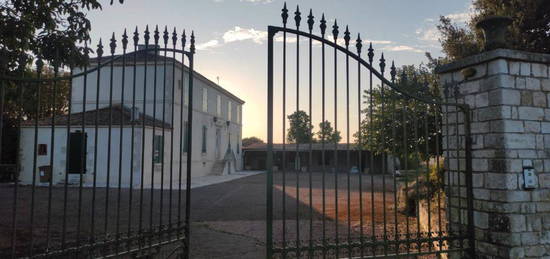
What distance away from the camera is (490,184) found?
3.85 meters

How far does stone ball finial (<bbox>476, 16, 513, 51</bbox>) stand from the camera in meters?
3.92

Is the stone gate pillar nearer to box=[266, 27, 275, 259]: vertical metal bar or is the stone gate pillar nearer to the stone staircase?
Answer: box=[266, 27, 275, 259]: vertical metal bar

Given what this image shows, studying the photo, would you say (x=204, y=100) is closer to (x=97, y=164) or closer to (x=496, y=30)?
(x=97, y=164)

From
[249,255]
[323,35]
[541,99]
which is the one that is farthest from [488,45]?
[249,255]

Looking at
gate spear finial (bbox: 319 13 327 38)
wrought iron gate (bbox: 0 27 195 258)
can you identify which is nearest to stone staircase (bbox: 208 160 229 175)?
wrought iron gate (bbox: 0 27 195 258)

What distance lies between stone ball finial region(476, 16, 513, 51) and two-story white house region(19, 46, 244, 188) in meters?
7.67

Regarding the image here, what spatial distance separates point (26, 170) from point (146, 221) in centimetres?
1160

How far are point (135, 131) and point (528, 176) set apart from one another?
14453mm

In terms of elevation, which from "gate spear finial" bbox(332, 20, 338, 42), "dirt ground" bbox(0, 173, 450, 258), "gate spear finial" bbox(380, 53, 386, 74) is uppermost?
"gate spear finial" bbox(332, 20, 338, 42)

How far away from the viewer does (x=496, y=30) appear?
396cm

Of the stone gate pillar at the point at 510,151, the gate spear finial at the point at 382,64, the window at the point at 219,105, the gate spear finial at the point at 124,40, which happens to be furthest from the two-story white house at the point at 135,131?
the stone gate pillar at the point at 510,151

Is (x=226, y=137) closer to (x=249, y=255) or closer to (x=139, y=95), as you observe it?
(x=139, y=95)

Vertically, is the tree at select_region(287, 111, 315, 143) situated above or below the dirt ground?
above

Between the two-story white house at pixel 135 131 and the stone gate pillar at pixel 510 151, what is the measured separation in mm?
7756
